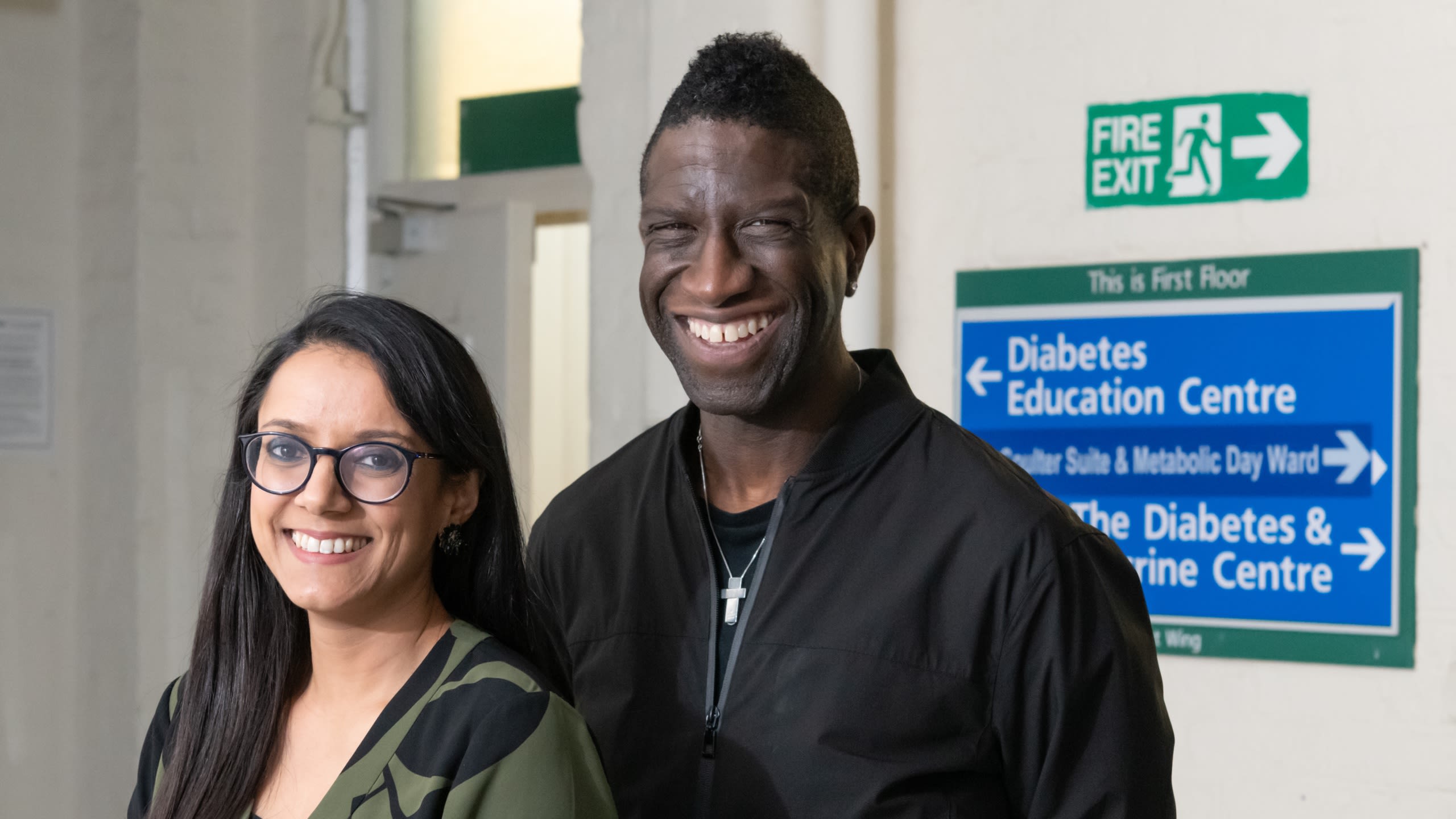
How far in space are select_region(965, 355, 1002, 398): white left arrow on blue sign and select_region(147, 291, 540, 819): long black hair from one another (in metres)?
1.53

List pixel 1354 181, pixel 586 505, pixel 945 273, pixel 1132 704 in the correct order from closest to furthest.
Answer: pixel 1132 704
pixel 586 505
pixel 1354 181
pixel 945 273

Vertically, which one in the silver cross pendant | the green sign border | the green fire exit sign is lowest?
the silver cross pendant

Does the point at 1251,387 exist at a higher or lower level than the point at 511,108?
lower

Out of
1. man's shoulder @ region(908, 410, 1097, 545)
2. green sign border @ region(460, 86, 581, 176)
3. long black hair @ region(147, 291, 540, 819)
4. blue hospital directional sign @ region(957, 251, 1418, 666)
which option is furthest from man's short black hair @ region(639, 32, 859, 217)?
green sign border @ region(460, 86, 581, 176)

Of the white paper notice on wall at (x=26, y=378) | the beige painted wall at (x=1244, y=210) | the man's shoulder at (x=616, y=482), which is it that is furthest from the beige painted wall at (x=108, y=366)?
the man's shoulder at (x=616, y=482)

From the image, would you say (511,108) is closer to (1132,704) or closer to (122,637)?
(122,637)

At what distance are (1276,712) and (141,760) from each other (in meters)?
1.77

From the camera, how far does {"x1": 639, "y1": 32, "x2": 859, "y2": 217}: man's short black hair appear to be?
1.49 m

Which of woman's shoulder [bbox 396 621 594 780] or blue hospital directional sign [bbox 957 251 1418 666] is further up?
blue hospital directional sign [bbox 957 251 1418 666]

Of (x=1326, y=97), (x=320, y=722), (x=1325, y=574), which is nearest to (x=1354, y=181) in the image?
(x=1326, y=97)

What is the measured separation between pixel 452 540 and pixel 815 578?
366mm

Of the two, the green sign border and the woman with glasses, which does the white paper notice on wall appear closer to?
the green sign border

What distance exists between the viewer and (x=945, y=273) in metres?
2.77

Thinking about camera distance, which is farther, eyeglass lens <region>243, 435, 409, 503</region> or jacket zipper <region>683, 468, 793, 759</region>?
jacket zipper <region>683, 468, 793, 759</region>
